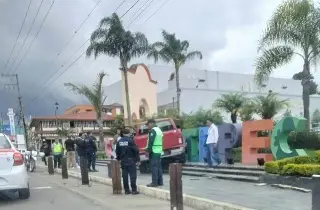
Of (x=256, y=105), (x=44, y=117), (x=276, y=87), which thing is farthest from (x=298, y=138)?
(x=44, y=117)

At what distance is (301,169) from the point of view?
10.8m

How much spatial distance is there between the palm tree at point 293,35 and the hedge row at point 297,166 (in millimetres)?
5666

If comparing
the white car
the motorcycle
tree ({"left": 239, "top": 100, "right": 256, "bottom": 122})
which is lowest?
the motorcycle

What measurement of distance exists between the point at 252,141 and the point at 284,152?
9.09 ft

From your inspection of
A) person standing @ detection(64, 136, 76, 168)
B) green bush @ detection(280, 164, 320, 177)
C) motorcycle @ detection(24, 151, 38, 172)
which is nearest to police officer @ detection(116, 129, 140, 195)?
green bush @ detection(280, 164, 320, 177)

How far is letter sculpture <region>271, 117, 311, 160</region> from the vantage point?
47.7ft

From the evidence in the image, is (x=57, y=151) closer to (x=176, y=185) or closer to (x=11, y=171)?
(x=11, y=171)

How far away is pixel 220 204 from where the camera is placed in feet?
27.3

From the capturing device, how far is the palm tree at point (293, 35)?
15.9 metres

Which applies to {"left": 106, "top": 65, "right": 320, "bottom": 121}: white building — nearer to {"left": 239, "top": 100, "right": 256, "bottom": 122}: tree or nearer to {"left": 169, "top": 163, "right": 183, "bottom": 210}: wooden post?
{"left": 239, "top": 100, "right": 256, "bottom": 122}: tree

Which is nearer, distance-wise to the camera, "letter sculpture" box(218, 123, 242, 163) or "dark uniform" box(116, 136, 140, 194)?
"dark uniform" box(116, 136, 140, 194)

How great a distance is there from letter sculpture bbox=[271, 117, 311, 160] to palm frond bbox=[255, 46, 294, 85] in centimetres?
295

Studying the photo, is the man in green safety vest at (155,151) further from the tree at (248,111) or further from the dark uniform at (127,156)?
the tree at (248,111)

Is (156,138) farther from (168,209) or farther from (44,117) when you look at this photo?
(44,117)
